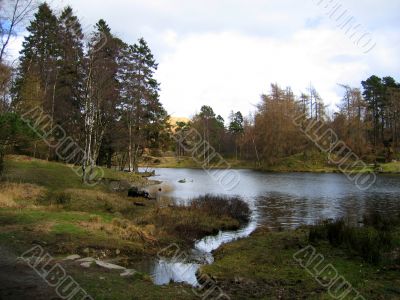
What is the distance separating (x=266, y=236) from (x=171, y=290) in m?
8.17

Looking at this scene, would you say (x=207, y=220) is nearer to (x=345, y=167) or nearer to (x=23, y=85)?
(x=23, y=85)

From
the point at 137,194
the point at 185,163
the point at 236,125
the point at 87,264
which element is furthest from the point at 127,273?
the point at 236,125

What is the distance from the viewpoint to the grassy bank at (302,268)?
363 inches

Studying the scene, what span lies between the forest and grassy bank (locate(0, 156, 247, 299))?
343cm

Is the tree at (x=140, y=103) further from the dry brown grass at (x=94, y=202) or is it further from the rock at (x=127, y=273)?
the rock at (x=127, y=273)

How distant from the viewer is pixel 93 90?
112 feet

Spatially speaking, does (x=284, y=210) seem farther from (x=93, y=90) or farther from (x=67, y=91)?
(x=67, y=91)

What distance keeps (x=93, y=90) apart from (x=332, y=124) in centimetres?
6897

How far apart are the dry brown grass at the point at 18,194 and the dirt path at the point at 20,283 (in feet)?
28.0

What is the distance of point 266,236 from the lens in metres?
16.7

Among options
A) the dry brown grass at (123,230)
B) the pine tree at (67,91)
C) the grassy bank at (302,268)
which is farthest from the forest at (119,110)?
the grassy bank at (302,268)

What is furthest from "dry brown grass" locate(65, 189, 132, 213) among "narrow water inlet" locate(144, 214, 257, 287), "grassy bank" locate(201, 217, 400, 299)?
"grassy bank" locate(201, 217, 400, 299)

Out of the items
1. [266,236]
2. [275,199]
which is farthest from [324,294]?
[275,199]

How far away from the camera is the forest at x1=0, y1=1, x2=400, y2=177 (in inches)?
1315
